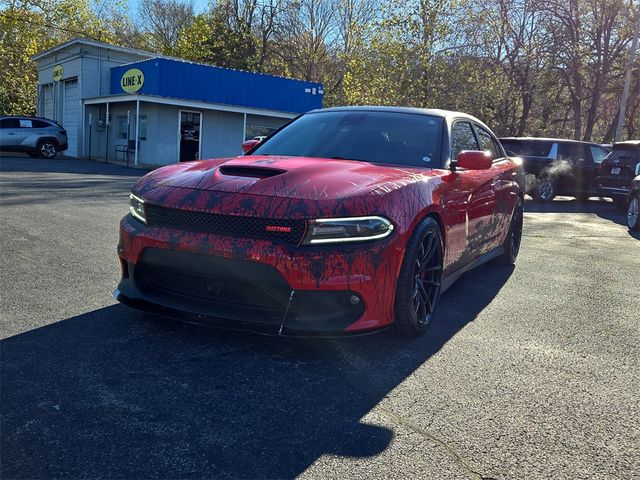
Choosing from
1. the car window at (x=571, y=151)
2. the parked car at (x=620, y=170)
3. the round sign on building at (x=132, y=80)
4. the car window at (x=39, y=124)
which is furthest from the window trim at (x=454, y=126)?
the car window at (x=39, y=124)

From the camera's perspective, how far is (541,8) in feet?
89.6

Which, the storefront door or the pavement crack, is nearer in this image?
the pavement crack

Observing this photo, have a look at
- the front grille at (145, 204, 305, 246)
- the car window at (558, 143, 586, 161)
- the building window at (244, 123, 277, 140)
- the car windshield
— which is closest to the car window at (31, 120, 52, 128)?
the building window at (244, 123, 277, 140)

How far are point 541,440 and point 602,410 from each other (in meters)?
0.55

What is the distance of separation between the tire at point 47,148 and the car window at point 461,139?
2107 cm

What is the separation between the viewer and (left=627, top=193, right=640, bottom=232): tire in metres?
9.95

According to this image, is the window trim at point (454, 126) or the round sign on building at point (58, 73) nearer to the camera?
the window trim at point (454, 126)

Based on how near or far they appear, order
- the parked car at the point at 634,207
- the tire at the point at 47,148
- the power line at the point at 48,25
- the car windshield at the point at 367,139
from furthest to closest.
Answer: the power line at the point at 48,25 → the tire at the point at 47,148 → the parked car at the point at 634,207 → the car windshield at the point at 367,139

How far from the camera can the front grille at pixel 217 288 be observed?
9.98 ft

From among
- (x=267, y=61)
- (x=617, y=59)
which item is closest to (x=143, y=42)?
(x=267, y=61)

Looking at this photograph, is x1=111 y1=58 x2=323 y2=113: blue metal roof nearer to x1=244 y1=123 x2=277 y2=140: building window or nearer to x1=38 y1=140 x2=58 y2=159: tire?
x1=244 y1=123 x2=277 y2=140: building window

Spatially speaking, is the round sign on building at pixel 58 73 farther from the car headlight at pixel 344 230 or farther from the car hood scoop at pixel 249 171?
the car headlight at pixel 344 230

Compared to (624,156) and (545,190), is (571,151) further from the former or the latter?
(624,156)

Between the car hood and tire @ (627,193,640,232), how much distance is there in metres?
7.75
